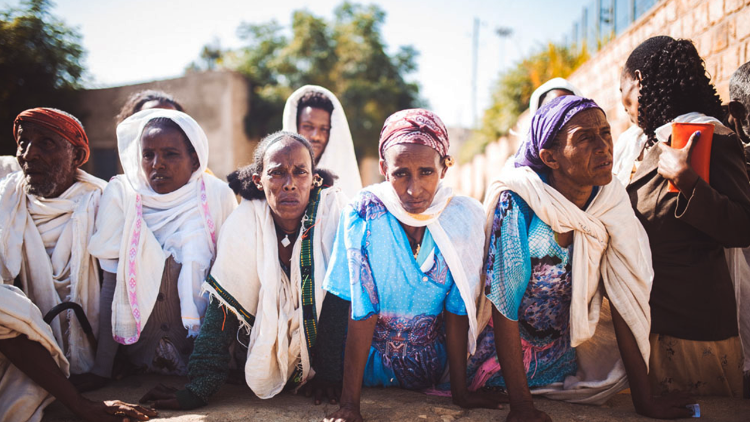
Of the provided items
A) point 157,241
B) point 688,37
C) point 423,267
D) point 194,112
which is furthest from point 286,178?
point 194,112

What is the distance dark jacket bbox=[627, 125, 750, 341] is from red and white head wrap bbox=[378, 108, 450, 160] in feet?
4.37

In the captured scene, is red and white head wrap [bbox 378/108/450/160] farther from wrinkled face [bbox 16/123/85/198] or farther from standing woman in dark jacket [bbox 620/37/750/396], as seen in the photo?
wrinkled face [bbox 16/123/85/198]

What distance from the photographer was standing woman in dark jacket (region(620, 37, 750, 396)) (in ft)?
8.09

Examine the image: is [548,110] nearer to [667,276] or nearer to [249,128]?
[667,276]

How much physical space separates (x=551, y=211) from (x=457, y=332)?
0.84 meters

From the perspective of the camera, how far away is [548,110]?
254 cm

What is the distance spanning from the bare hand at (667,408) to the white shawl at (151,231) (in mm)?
2601

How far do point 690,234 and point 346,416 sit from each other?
7.21 feet

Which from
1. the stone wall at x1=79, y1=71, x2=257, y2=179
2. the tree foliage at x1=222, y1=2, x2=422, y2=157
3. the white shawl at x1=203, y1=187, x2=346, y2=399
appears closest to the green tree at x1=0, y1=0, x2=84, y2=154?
the stone wall at x1=79, y1=71, x2=257, y2=179

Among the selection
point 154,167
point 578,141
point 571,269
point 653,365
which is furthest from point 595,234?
point 154,167

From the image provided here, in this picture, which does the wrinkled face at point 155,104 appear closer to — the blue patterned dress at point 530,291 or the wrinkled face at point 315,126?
the wrinkled face at point 315,126

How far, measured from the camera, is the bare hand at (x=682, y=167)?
7.96ft

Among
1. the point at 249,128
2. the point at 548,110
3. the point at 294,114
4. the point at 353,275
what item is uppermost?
the point at 249,128

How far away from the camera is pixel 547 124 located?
2490mm
